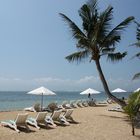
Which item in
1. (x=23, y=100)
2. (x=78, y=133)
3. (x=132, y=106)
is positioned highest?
(x=23, y=100)

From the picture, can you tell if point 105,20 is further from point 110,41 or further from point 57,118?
point 57,118

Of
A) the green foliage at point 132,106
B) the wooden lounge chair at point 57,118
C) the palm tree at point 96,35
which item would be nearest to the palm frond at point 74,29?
the palm tree at point 96,35

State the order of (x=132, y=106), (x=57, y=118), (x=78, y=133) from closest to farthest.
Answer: (x=132, y=106)
(x=78, y=133)
(x=57, y=118)

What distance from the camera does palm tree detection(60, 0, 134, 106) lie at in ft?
59.0

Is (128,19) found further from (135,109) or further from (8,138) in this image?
(8,138)

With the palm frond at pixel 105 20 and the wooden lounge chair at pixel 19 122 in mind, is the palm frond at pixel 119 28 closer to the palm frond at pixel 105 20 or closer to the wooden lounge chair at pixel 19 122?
the palm frond at pixel 105 20

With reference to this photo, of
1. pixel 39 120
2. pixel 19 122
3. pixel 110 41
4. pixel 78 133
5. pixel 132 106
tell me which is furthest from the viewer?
pixel 110 41

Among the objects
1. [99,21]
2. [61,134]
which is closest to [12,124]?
[61,134]

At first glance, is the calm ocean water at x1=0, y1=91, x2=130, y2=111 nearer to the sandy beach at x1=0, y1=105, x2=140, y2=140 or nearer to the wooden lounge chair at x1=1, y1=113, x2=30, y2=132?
the sandy beach at x1=0, y1=105, x2=140, y2=140

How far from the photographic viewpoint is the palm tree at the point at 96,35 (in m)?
18.0

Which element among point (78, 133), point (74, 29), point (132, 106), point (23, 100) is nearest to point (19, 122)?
point (78, 133)

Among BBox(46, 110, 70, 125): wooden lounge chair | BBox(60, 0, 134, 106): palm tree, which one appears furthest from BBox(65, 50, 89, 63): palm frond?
BBox(46, 110, 70, 125): wooden lounge chair

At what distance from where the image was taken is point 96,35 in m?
17.7

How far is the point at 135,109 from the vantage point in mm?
11742
